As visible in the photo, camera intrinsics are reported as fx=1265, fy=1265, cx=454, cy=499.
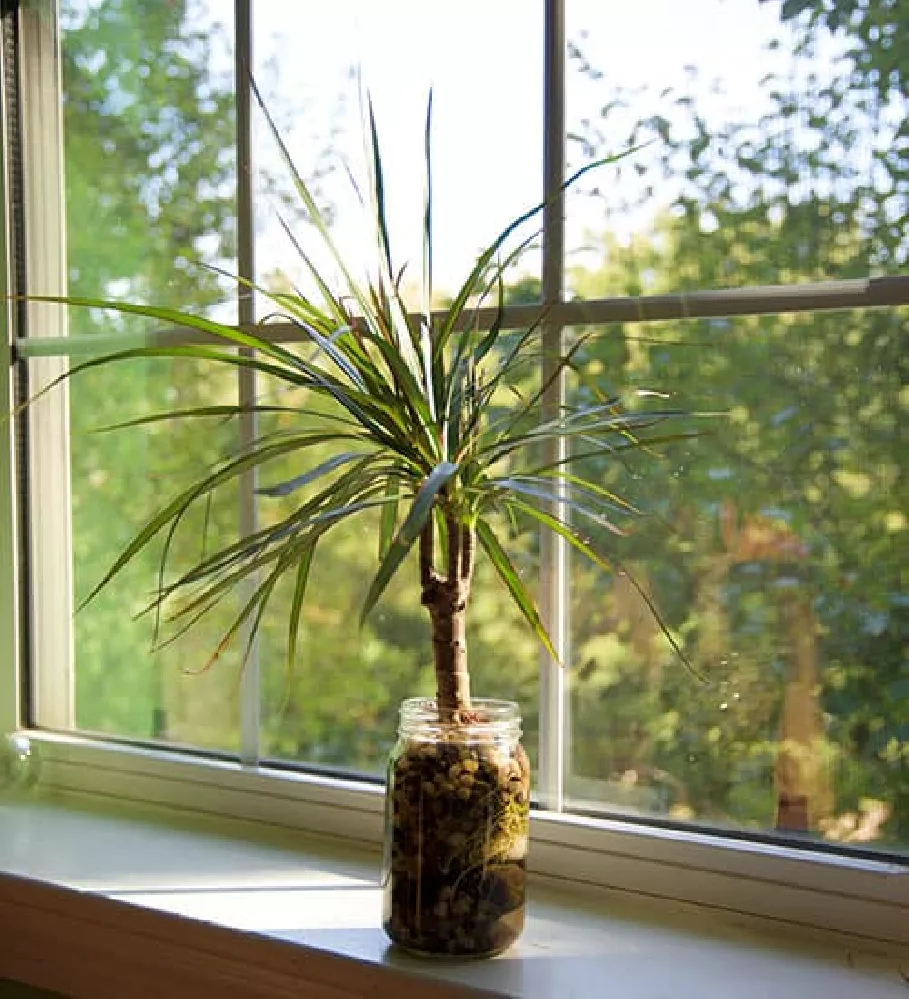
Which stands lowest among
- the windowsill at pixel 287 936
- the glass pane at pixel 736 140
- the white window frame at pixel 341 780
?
the windowsill at pixel 287 936

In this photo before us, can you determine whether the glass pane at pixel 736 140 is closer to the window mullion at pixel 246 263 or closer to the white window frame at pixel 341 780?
the white window frame at pixel 341 780

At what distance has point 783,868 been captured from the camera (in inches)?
46.6

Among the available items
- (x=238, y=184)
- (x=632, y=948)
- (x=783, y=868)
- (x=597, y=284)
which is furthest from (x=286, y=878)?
(x=238, y=184)

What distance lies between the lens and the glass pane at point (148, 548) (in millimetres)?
1597

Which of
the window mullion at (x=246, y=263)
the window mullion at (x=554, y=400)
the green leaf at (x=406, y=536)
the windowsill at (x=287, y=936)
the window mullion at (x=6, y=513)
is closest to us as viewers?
the green leaf at (x=406, y=536)

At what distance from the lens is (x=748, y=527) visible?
1.22 metres

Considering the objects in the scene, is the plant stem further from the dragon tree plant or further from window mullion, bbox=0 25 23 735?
window mullion, bbox=0 25 23 735

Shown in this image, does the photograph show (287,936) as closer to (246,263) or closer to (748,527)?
(748,527)

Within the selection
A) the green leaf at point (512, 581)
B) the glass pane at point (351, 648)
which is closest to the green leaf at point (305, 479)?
the green leaf at point (512, 581)

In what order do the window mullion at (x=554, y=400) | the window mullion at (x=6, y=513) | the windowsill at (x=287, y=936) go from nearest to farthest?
the windowsill at (x=287, y=936), the window mullion at (x=554, y=400), the window mullion at (x=6, y=513)

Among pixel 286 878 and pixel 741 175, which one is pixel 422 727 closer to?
pixel 286 878

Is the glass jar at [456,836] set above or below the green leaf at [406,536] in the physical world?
below

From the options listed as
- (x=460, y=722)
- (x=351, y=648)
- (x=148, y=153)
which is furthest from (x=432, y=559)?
(x=148, y=153)

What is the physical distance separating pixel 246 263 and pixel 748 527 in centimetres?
69
